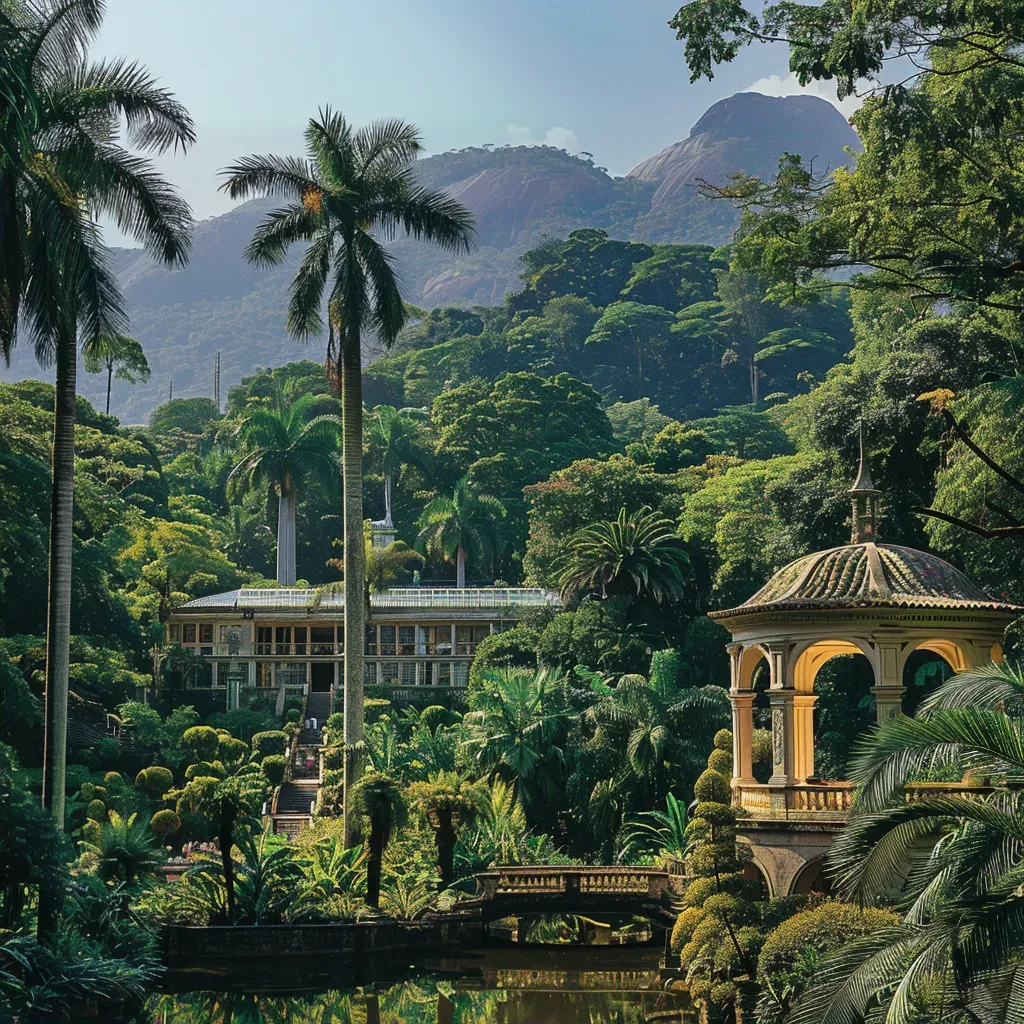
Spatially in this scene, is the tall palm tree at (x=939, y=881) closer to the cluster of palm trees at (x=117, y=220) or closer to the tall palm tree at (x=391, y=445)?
the cluster of palm trees at (x=117, y=220)

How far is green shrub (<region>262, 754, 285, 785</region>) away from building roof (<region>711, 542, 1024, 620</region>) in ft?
57.0

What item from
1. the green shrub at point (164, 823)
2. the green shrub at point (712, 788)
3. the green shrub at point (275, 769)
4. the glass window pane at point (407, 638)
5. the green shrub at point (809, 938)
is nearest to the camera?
the green shrub at point (809, 938)

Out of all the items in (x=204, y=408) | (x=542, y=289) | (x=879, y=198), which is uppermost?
(x=542, y=289)

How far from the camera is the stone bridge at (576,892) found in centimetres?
2841

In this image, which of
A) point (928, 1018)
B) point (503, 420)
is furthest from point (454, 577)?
point (928, 1018)

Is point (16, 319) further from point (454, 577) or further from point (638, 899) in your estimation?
point (454, 577)

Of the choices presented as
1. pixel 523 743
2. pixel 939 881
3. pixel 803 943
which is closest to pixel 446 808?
pixel 523 743

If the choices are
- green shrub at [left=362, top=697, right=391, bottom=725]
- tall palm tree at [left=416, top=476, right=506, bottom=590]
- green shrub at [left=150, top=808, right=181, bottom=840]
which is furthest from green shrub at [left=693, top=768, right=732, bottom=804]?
tall palm tree at [left=416, top=476, right=506, bottom=590]

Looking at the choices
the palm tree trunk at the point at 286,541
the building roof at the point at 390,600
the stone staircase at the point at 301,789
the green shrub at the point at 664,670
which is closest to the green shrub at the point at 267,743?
the stone staircase at the point at 301,789

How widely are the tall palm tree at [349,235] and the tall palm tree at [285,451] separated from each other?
25911mm

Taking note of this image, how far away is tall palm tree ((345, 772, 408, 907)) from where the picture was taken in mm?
27250

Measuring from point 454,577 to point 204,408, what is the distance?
2450 cm

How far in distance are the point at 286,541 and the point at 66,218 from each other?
36104 millimetres

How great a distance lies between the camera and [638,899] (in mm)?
28391
